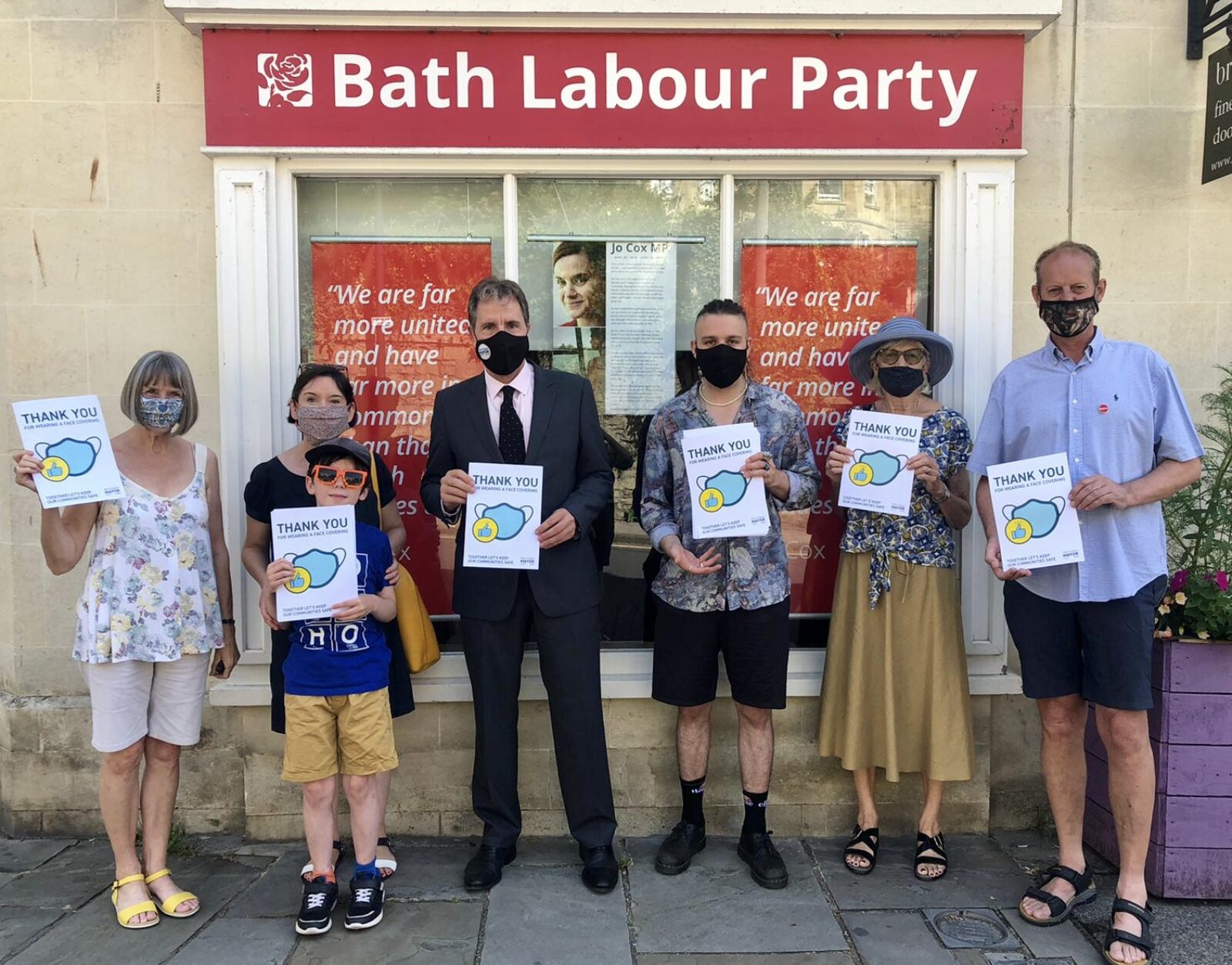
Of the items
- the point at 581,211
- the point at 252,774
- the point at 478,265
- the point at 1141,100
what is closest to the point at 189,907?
the point at 252,774

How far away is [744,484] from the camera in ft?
11.7

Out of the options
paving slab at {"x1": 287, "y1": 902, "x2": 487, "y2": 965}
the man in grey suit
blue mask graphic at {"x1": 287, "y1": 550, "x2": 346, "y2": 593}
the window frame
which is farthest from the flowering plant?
blue mask graphic at {"x1": 287, "y1": 550, "x2": 346, "y2": 593}

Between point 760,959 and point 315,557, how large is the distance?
2.06 metres

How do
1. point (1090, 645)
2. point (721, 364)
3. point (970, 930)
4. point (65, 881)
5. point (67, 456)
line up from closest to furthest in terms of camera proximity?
1. point (67, 456)
2. point (1090, 645)
3. point (970, 930)
4. point (721, 364)
5. point (65, 881)

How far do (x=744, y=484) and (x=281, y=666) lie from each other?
6.13ft

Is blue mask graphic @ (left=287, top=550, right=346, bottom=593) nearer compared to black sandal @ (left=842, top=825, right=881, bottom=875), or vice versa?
blue mask graphic @ (left=287, top=550, right=346, bottom=593)

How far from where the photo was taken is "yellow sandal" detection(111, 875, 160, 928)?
3.50m

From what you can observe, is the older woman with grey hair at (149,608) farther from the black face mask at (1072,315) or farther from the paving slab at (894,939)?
the black face mask at (1072,315)

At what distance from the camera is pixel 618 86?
13.5ft

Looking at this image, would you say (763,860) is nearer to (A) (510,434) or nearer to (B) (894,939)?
(B) (894,939)

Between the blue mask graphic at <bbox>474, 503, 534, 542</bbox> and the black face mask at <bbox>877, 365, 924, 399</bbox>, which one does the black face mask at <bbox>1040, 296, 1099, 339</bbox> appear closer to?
the black face mask at <bbox>877, 365, 924, 399</bbox>

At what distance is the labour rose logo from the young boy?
64.3 inches

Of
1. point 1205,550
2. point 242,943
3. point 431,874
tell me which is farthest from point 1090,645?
point 242,943

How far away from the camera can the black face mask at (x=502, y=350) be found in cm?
362
